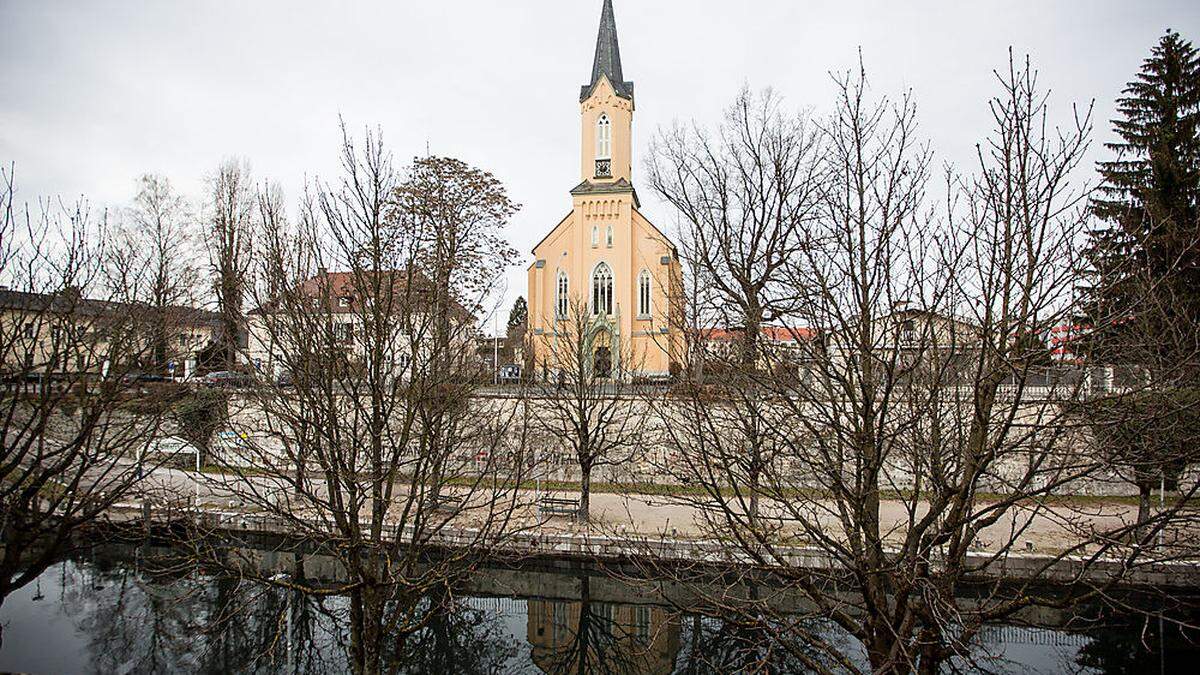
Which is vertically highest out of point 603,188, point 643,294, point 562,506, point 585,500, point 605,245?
point 603,188

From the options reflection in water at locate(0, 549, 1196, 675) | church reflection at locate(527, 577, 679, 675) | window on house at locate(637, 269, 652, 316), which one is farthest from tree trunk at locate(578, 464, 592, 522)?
window on house at locate(637, 269, 652, 316)

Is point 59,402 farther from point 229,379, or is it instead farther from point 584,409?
point 584,409

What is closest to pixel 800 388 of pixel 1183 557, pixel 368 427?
pixel 1183 557

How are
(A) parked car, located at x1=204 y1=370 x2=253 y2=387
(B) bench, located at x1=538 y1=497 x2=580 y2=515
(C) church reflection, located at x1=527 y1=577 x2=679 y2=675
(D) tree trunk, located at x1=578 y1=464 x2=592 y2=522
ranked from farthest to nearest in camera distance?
(D) tree trunk, located at x1=578 y1=464 x2=592 y2=522, (B) bench, located at x1=538 y1=497 x2=580 y2=515, (C) church reflection, located at x1=527 y1=577 x2=679 y2=675, (A) parked car, located at x1=204 y1=370 x2=253 y2=387

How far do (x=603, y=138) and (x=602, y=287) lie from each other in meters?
7.68

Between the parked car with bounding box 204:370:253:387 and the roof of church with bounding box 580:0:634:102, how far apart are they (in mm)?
24439

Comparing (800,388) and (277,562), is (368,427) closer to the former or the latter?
(800,388)

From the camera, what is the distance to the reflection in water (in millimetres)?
9883

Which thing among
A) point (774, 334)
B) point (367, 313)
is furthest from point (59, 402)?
point (774, 334)

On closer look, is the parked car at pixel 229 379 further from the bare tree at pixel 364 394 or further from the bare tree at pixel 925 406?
the bare tree at pixel 925 406

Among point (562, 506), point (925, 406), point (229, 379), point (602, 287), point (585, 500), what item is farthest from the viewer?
point (602, 287)

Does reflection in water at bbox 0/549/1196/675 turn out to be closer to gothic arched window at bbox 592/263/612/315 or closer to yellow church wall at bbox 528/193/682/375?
yellow church wall at bbox 528/193/682/375

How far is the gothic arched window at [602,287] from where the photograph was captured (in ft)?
104

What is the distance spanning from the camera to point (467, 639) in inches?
431
